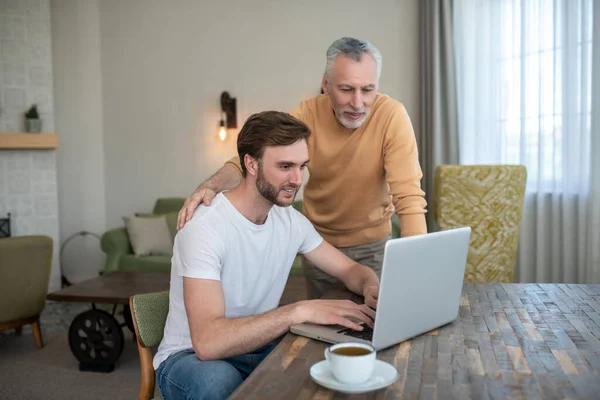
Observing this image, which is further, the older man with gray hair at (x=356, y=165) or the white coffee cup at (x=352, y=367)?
the older man with gray hair at (x=356, y=165)

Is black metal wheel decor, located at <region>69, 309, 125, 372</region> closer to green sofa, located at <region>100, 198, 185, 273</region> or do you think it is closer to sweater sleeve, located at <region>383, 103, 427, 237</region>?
green sofa, located at <region>100, 198, 185, 273</region>

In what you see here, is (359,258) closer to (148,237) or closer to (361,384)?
(361,384)

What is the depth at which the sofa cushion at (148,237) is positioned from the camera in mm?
5129

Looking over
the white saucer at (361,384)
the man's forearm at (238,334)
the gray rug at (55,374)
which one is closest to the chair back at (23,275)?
the gray rug at (55,374)

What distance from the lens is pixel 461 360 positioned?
3.91 ft

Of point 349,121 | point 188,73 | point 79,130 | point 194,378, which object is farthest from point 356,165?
point 79,130

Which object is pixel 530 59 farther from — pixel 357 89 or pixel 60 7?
pixel 60 7

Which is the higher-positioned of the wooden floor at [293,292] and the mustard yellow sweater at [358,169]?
the mustard yellow sweater at [358,169]

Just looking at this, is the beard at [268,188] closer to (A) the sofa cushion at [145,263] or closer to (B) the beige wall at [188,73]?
(A) the sofa cushion at [145,263]

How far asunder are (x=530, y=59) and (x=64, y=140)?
13.9ft

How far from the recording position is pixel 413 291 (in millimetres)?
1291

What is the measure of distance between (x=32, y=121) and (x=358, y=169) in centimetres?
415

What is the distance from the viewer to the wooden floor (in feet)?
11.1

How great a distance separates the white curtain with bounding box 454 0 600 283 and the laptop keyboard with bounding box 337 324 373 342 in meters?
3.09
